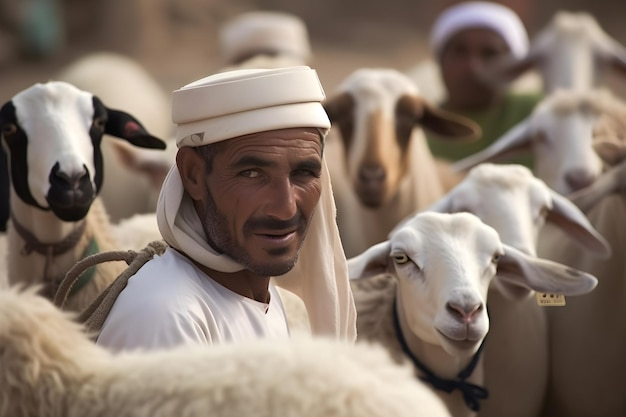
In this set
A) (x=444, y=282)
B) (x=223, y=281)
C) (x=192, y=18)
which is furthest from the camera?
(x=192, y=18)

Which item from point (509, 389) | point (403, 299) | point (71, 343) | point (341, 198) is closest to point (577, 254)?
point (509, 389)

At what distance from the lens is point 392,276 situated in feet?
14.7

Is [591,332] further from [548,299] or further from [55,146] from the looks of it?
[55,146]

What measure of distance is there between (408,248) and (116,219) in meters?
3.54

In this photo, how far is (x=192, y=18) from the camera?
20141mm

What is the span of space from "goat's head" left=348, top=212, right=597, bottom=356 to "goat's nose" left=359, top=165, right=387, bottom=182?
1928mm

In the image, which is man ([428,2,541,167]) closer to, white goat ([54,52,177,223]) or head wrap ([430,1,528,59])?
head wrap ([430,1,528,59])

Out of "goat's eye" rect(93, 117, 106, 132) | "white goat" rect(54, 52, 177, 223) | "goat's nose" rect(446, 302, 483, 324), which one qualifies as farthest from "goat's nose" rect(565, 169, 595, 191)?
"goat's eye" rect(93, 117, 106, 132)

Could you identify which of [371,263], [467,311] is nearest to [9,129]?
[371,263]

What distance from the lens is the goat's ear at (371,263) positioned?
4125mm

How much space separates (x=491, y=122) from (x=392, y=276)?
13.4 feet

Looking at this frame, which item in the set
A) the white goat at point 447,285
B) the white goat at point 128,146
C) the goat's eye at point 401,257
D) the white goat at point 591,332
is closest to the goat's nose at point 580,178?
the white goat at point 591,332

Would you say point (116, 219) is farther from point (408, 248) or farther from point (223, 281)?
point (223, 281)

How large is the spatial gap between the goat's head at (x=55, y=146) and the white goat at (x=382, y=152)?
217 centimetres
